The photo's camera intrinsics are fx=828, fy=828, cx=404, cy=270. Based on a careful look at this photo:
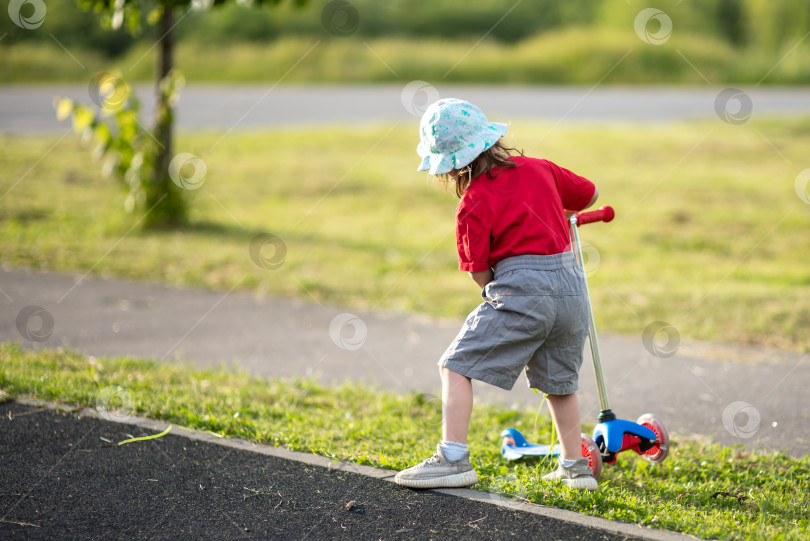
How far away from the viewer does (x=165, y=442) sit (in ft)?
12.8

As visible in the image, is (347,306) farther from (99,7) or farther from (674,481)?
(674,481)

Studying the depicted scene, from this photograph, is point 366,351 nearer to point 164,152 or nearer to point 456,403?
point 456,403

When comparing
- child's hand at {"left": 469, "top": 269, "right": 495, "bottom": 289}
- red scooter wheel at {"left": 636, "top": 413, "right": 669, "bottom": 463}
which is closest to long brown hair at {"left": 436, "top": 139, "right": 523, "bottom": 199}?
child's hand at {"left": 469, "top": 269, "right": 495, "bottom": 289}

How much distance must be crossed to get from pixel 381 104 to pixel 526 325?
17.3 meters

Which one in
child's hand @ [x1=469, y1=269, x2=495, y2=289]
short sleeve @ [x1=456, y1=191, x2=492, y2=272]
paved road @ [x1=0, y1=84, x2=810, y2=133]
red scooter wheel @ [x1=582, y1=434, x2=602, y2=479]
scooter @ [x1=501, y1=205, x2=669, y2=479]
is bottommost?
red scooter wheel @ [x1=582, y1=434, x2=602, y2=479]

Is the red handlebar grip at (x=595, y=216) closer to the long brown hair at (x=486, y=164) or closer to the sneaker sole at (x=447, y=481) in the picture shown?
the long brown hair at (x=486, y=164)

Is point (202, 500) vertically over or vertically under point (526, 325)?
under

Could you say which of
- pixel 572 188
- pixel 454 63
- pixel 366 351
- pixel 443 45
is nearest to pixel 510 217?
pixel 572 188

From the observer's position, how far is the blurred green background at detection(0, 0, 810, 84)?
26.8 meters

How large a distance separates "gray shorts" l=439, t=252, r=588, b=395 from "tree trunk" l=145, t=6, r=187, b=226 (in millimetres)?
6511

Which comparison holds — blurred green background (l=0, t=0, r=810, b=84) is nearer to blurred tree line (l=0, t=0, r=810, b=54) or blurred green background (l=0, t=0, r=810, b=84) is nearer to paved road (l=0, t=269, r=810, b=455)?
blurred tree line (l=0, t=0, r=810, b=54)

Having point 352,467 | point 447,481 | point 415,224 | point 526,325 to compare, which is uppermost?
point 526,325

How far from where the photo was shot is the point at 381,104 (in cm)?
2002

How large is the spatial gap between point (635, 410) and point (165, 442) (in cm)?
256
